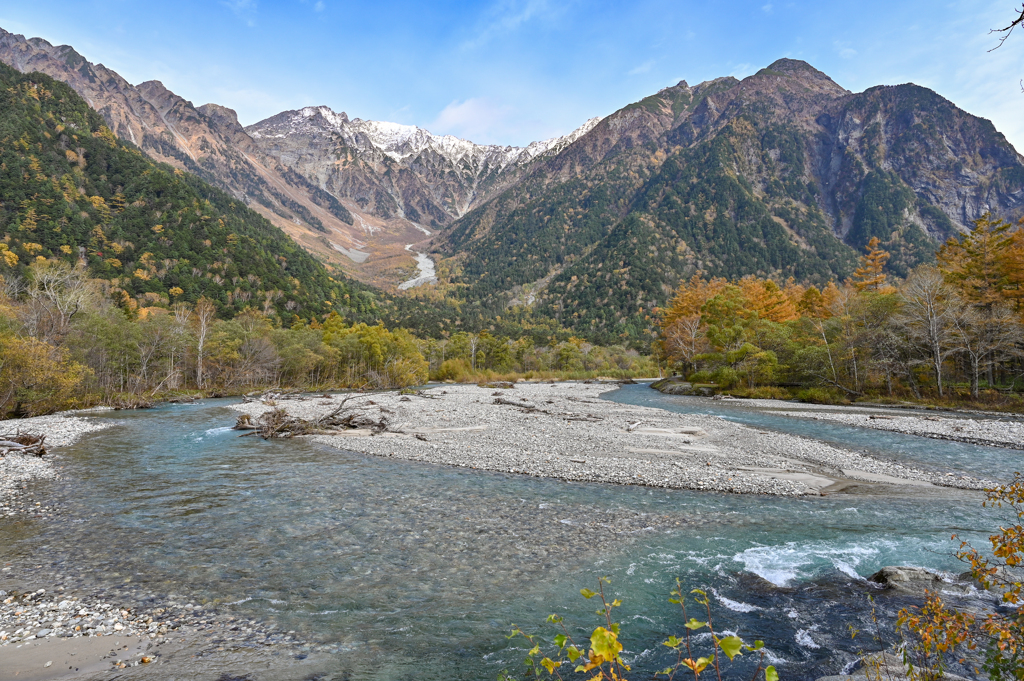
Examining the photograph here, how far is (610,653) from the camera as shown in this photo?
231 cm

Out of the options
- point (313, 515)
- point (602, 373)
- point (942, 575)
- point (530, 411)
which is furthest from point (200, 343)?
point (602, 373)

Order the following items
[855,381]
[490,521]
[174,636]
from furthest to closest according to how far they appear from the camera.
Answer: [855,381], [490,521], [174,636]

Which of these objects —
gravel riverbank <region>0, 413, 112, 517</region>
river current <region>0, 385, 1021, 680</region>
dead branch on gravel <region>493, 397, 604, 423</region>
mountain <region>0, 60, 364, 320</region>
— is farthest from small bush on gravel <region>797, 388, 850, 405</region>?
mountain <region>0, 60, 364, 320</region>

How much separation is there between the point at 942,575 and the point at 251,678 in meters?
12.6

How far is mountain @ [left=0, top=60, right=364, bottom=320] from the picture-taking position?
98.8 meters

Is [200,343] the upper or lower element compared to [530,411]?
upper

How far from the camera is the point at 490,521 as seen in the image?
40.5 ft

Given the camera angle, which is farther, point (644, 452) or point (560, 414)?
point (560, 414)

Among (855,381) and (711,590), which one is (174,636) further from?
(855,381)

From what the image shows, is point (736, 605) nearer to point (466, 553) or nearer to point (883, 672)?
point (883, 672)

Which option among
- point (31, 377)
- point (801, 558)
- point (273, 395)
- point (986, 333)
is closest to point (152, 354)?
point (273, 395)

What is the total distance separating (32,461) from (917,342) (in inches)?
2473

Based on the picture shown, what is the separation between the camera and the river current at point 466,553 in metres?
7.26

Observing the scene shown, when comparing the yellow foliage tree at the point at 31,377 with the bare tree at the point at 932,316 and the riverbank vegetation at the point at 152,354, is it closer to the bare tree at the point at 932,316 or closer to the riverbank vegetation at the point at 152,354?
the riverbank vegetation at the point at 152,354
